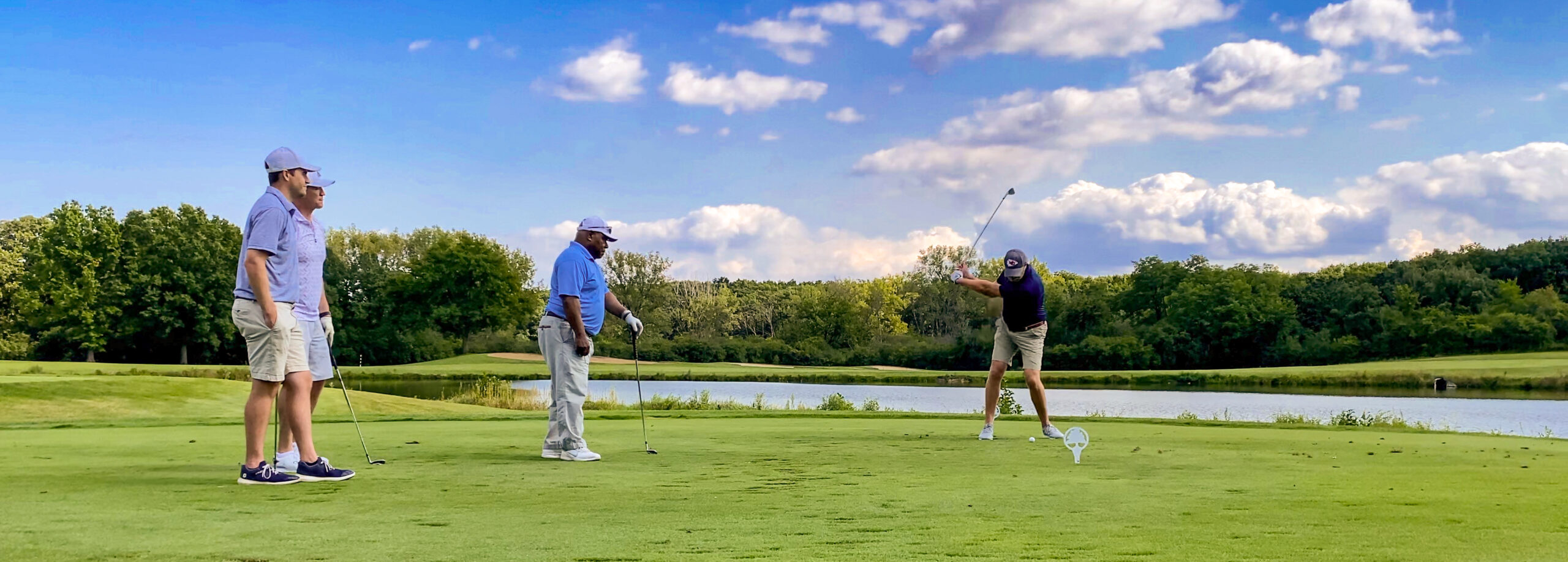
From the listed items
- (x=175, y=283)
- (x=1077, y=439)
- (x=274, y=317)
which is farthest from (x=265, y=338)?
(x=175, y=283)

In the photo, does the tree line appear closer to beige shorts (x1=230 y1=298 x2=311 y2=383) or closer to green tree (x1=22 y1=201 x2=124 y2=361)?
green tree (x1=22 y1=201 x2=124 y2=361)

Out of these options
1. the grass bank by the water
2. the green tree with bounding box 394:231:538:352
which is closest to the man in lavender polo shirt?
the grass bank by the water

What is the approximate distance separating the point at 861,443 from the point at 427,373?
48.4 meters

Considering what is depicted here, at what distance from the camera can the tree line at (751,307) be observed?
6056cm

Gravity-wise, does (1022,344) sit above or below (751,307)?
below

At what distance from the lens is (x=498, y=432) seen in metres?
11.0

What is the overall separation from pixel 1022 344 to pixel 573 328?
4.35m

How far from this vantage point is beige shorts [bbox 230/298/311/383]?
6277 millimetres

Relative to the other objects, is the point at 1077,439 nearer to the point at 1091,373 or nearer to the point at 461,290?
the point at 1091,373

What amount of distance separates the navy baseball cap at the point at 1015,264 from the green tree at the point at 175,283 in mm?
59916

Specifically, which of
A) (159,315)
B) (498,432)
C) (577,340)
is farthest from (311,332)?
(159,315)

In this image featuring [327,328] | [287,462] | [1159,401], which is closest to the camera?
[287,462]

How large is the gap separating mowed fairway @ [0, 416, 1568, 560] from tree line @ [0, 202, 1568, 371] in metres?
55.6

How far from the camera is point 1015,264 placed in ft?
32.3
